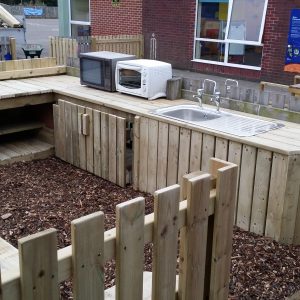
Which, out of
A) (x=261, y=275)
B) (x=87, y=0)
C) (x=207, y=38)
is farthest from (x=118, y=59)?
(x=87, y=0)

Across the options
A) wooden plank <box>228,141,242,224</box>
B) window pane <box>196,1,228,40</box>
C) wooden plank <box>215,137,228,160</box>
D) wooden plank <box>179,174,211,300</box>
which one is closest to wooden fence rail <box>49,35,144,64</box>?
window pane <box>196,1,228,40</box>

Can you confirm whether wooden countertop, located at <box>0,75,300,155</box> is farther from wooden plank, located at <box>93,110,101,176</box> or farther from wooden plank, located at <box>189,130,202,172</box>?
wooden plank, located at <box>93,110,101,176</box>

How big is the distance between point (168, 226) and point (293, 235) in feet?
8.69

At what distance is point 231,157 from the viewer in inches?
181

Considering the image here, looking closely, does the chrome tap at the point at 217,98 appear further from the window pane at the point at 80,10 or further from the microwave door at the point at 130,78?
the window pane at the point at 80,10

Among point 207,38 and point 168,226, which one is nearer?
point 168,226

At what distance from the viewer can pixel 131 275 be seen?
6.40 ft

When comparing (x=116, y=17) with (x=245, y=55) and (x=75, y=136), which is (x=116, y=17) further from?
(x=75, y=136)

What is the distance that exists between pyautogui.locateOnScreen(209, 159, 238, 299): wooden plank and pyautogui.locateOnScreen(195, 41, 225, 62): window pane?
10.8 meters

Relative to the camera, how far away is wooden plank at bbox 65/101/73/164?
251 inches

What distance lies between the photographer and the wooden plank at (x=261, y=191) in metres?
4.29

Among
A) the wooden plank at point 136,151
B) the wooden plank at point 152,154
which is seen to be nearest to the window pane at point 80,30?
the wooden plank at point 136,151

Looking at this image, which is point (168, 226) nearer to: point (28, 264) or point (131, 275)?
point (131, 275)

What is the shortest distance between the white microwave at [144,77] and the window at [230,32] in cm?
633
